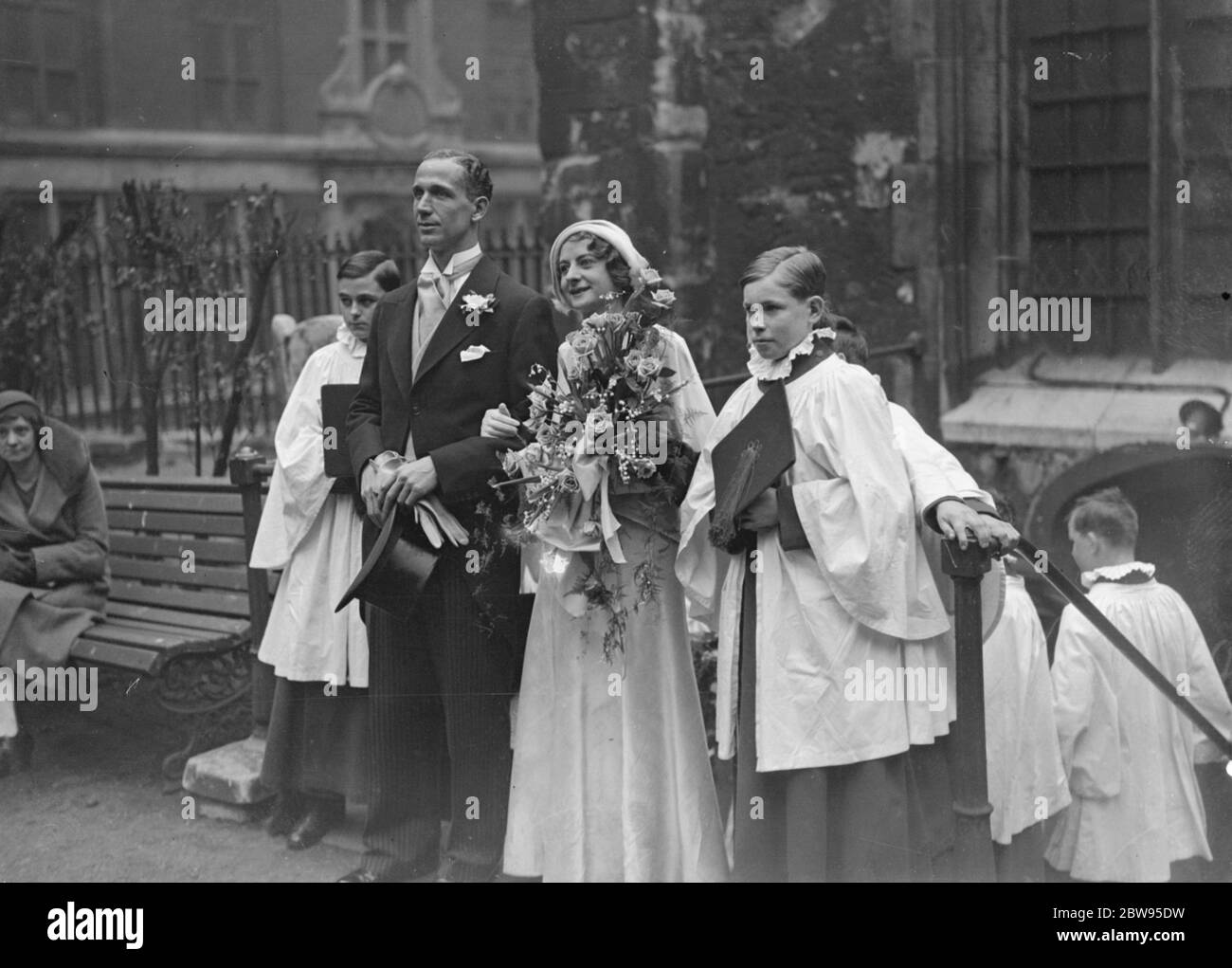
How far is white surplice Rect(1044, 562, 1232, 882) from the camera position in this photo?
14.1 feet

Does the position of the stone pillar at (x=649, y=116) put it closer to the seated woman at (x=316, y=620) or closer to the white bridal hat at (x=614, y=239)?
the seated woman at (x=316, y=620)

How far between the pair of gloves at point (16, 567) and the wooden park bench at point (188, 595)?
1.11 feet

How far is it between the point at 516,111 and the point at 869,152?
1132cm

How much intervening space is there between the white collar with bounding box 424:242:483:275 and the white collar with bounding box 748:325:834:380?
937 mm

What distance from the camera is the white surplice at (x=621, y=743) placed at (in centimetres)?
390

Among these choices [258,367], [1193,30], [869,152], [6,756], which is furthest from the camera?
[258,367]

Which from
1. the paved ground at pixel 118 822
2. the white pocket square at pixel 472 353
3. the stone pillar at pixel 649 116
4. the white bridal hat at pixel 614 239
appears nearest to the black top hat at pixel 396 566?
the white pocket square at pixel 472 353

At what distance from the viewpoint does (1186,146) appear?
6012 millimetres

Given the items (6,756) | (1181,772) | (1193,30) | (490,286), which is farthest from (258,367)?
(1181,772)

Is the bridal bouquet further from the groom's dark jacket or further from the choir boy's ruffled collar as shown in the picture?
the choir boy's ruffled collar

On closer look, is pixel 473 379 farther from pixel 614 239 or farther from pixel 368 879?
Answer: pixel 368 879

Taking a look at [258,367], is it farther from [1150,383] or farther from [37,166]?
[1150,383]

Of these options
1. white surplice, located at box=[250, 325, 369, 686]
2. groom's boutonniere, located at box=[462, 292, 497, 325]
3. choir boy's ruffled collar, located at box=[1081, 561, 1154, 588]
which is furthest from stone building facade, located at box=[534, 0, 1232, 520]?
groom's boutonniere, located at box=[462, 292, 497, 325]

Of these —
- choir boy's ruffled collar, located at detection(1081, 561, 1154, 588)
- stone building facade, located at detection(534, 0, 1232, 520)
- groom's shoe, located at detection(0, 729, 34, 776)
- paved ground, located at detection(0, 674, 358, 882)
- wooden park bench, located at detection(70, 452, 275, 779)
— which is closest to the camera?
choir boy's ruffled collar, located at detection(1081, 561, 1154, 588)
